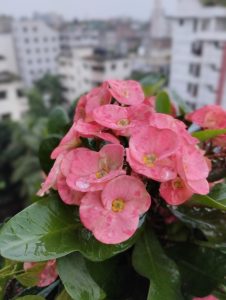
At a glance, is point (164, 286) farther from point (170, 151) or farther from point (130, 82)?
point (130, 82)

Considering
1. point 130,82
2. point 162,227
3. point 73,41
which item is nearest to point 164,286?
point 162,227

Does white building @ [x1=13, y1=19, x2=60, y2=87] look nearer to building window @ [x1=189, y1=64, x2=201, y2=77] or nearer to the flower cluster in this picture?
building window @ [x1=189, y1=64, x2=201, y2=77]

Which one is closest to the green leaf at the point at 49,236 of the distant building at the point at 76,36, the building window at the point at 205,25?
the building window at the point at 205,25

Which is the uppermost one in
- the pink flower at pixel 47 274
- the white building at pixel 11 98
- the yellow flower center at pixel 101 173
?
the yellow flower center at pixel 101 173

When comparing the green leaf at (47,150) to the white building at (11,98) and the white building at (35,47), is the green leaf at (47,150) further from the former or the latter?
the white building at (35,47)

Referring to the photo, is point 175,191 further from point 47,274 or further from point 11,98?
point 11,98

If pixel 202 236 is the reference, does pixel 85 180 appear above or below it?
above
